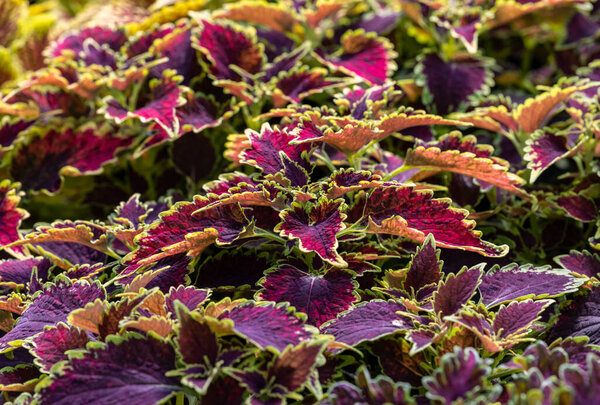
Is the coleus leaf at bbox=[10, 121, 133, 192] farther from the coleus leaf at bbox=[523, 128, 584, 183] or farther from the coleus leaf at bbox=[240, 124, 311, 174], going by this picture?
the coleus leaf at bbox=[523, 128, 584, 183]

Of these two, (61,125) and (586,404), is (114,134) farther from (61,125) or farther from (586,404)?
(586,404)

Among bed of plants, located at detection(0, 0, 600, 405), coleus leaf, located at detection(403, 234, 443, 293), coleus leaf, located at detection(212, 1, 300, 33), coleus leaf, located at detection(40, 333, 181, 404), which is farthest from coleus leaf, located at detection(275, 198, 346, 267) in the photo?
coleus leaf, located at detection(212, 1, 300, 33)

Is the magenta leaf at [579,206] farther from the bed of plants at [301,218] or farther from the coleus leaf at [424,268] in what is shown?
the coleus leaf at [424,268]

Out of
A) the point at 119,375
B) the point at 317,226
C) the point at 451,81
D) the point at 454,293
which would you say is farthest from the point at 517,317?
the point at 451,81

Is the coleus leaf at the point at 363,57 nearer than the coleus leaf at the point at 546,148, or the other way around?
the coleus leaf at the point at 546,148

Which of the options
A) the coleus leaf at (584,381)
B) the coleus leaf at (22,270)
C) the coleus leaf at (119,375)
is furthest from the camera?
the coleus leaf at (22,270)

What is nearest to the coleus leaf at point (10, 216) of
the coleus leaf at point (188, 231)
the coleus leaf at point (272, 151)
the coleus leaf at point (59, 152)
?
the coleus leaf at point (59, 152)

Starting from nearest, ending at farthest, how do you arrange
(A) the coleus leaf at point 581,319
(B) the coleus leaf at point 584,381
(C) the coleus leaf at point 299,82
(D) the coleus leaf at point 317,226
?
(B) the coleus leaf at point 584,381 < (D) the coleus leaf at point 317,226 < (A) the coleus leaf at point 581,319 < (C) the coleus leaf at point 299,82

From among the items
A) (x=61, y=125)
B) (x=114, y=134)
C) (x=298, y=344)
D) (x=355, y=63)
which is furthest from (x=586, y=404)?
(x=61, y=125)

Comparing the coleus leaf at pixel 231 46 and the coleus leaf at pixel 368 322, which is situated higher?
the coleus leaf at pixel 231 46
